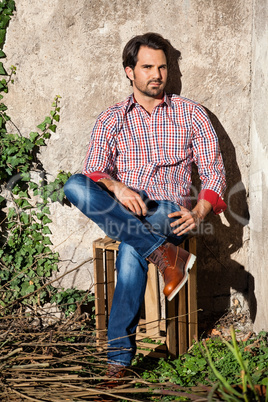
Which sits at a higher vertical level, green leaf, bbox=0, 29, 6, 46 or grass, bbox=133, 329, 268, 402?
green leaf, bbox=0, 29, 6, 46

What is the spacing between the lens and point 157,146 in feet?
12.0

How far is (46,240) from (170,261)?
154cm

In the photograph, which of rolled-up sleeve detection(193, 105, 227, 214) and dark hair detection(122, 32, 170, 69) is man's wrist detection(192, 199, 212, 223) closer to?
rolled-up sleeve detection(193, 105, 227, 214)

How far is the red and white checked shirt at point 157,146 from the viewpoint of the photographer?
359cm

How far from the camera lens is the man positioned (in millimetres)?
3225

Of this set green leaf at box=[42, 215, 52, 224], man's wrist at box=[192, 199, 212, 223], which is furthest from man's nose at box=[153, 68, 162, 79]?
green leaf at box=[42, 215, 52, 224]

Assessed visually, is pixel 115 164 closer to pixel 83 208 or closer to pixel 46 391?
pixel 83 208

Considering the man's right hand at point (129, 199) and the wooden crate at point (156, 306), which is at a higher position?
the man's right hand at point (129, 199)

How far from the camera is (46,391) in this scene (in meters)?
2.14

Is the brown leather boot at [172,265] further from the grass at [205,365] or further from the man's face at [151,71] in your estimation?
the man's face at [151,71]

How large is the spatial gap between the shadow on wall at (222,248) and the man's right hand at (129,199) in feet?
3.01

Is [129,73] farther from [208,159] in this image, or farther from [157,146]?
[208,159]

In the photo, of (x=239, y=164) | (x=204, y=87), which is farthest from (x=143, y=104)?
(x=239, y=164)

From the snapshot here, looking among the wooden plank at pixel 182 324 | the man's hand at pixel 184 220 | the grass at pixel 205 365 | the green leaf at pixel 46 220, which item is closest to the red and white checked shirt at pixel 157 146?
the man's hand at pixel 184 220
